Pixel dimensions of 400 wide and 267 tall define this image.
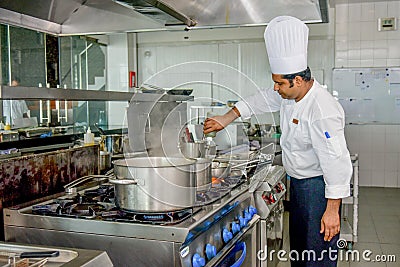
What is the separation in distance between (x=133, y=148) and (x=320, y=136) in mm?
1086

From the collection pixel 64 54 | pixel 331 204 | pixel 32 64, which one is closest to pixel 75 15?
pixel 331 204

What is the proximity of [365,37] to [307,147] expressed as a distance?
5286 millimetres

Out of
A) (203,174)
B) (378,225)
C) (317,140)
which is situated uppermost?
(317,140)

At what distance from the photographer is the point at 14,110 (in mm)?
5441

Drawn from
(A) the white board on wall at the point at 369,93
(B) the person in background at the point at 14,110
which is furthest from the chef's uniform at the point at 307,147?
(A) the white board on wall at the point at 369,93

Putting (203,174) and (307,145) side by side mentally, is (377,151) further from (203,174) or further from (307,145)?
(203,174)

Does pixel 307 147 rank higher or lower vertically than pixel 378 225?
higher

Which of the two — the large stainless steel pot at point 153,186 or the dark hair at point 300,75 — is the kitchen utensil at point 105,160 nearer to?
the large stainless steel pot at point 153,186

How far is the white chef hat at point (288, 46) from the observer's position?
7.20 feet

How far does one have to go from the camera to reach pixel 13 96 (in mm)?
1494

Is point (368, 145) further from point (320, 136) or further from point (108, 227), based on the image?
point (108, 227)

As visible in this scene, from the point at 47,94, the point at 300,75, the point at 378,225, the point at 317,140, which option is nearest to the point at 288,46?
the point at 300,75

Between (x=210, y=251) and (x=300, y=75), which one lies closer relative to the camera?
(x=210, y=251)

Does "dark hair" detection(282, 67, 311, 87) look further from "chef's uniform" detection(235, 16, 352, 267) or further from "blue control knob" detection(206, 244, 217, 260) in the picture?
"blue control knob" detection(206, 244, 217, 260)
